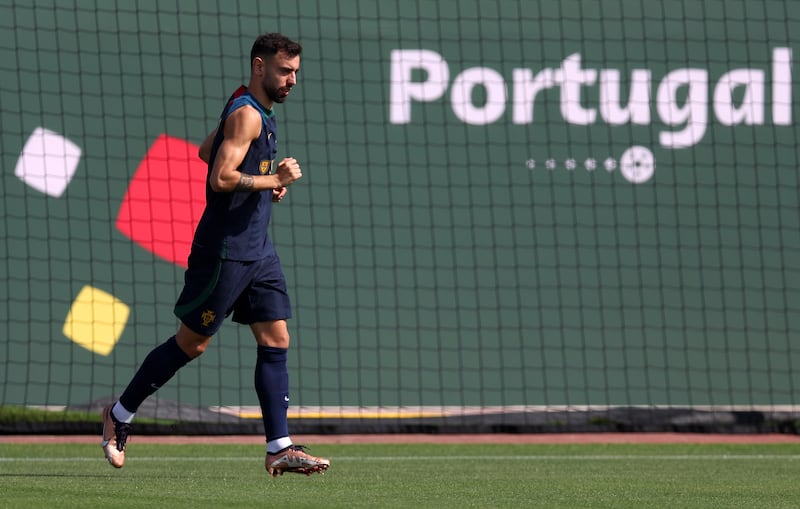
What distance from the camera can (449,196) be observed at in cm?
1095

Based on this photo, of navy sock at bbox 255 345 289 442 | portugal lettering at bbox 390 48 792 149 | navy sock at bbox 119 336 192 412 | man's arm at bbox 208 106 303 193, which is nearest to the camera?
man's arm at bbox 208 106 303 193

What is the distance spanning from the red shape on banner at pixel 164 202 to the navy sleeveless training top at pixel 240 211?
4.93 m

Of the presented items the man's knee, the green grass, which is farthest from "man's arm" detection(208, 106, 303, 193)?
the green grass

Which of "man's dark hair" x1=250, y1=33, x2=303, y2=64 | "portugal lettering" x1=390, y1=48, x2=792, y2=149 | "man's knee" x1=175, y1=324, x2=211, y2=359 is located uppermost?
"portugal lettering" x1=390, y1=48, x2=792, y2=149

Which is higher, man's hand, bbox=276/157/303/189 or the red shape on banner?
the red shape on banner

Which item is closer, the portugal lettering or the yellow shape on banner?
the yellow shape on banner

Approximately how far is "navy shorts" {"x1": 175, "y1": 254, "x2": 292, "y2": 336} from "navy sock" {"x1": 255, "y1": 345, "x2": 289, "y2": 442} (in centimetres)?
16

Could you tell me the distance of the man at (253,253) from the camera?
5.55 metres

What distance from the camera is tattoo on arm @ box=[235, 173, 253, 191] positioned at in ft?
18.0

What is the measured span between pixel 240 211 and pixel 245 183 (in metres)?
0.22

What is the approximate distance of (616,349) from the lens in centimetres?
1088

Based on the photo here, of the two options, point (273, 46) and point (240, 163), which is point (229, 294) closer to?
point (240, 163)

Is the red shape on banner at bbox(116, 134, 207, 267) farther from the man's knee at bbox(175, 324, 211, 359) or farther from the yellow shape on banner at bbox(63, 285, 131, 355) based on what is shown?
the man's knee at bbox(175, 324, 211, 359)

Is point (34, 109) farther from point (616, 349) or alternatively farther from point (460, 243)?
point (616, 349)
